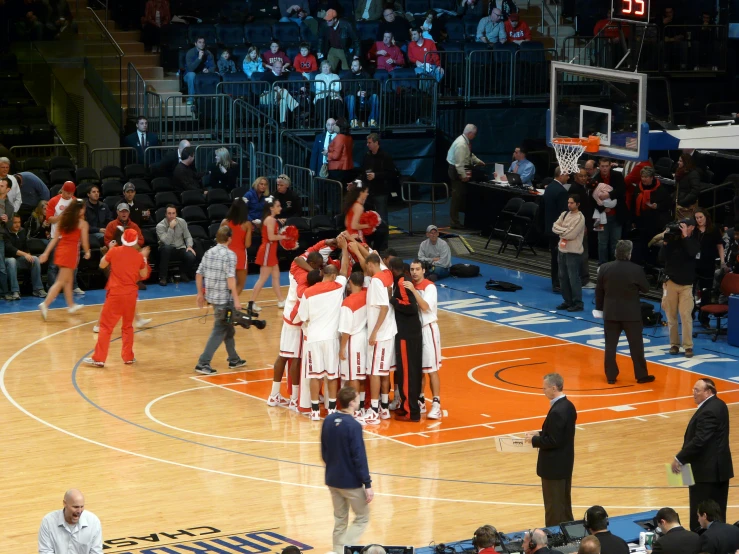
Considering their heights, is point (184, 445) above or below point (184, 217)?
below

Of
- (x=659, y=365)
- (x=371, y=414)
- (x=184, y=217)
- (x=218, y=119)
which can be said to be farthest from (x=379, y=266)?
(x=218, y=119)

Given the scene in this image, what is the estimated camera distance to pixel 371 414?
49.3 ft

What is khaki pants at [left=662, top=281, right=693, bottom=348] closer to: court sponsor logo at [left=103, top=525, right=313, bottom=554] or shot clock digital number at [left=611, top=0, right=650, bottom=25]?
shot clock digital number at [left=611, top=0, right=650, bottom=25]

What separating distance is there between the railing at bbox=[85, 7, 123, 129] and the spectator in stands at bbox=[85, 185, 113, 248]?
4.34 m

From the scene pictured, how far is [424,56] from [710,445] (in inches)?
705

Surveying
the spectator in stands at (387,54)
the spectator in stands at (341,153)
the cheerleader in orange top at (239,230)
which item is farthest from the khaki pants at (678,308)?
the spectator in stands at (387,54)

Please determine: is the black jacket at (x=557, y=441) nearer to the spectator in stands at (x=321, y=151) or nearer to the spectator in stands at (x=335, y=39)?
the spectator in stands at (x=321, y=151)

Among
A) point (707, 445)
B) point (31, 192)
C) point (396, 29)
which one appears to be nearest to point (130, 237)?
point (31, 192)

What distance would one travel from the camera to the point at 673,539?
9.53 meters

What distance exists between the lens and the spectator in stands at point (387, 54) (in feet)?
93.5

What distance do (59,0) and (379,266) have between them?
14.7 m

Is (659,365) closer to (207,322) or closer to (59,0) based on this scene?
(207,322)

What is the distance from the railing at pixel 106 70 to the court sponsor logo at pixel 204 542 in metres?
15.7

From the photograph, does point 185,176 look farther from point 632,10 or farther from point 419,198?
point 632,10
